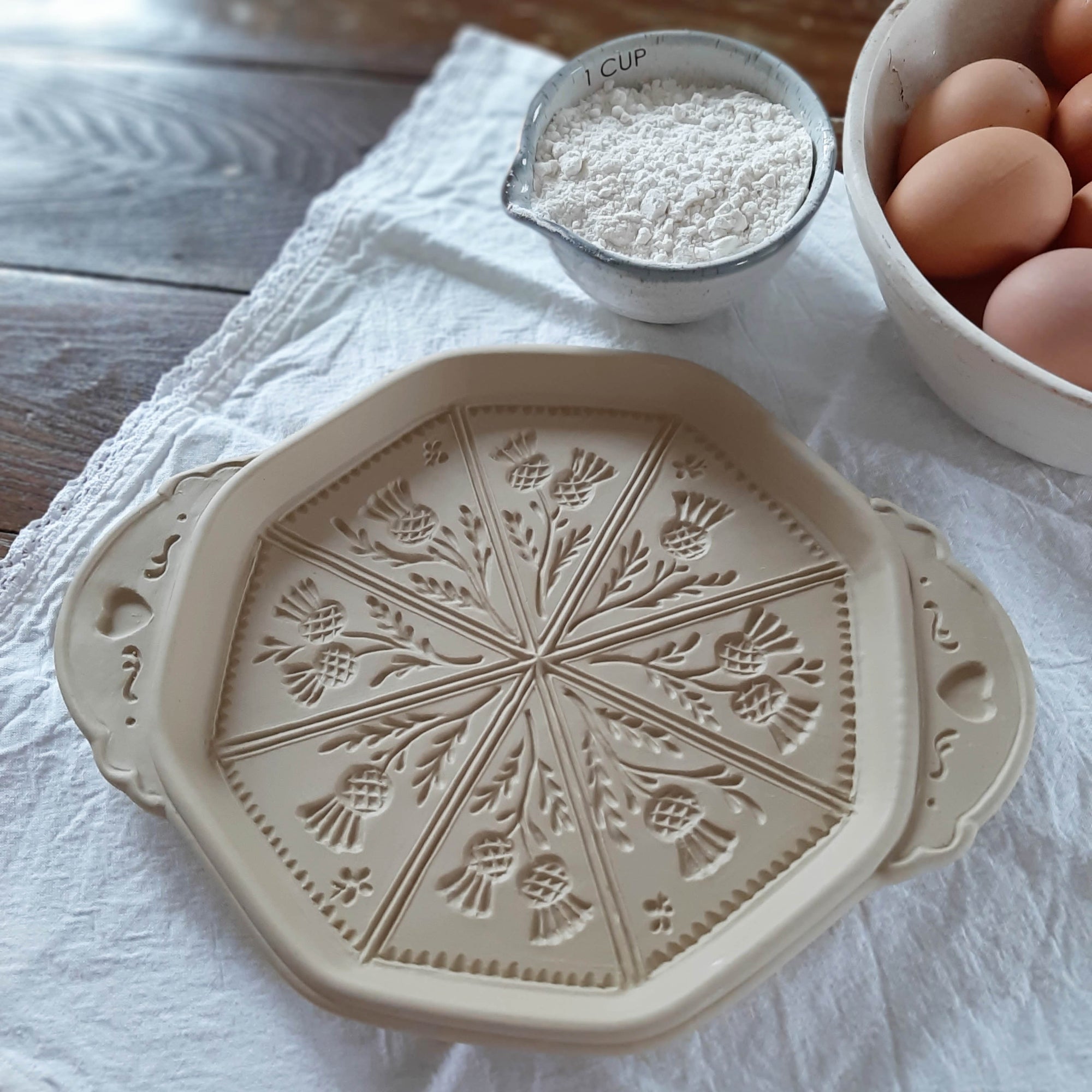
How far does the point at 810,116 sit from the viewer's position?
2.87ft

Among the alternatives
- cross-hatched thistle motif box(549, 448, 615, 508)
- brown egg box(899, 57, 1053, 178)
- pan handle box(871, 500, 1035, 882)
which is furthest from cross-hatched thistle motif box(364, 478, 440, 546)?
brown egg box(899, 57, 1053, 178)

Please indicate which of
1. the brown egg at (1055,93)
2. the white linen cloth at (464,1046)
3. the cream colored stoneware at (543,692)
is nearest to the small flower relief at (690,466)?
the cream colored stoneware at (543,692)

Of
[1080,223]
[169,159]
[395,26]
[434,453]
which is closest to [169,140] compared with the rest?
[169,159]

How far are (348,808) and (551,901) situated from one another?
0.16 meters

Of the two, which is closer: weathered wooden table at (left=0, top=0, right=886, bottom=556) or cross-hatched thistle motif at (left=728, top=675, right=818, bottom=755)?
cross-hatched thistle motif at (left=728, top=675, right=818, bottom=755)

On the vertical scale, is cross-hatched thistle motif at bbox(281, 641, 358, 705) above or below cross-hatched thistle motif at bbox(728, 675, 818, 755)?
below

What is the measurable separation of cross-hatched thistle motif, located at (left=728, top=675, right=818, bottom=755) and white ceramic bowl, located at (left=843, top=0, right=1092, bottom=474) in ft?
0.91

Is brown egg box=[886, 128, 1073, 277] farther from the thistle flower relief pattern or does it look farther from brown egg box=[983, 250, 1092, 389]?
the thistle flower relief pattern

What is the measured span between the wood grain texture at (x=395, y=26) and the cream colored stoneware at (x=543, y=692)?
1.80ft

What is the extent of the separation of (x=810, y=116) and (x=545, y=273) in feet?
0.93

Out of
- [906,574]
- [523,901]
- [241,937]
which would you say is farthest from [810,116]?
[241,937]

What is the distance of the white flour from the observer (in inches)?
33.2

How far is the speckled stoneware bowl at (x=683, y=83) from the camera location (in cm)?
83

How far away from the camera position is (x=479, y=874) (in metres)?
0.73
